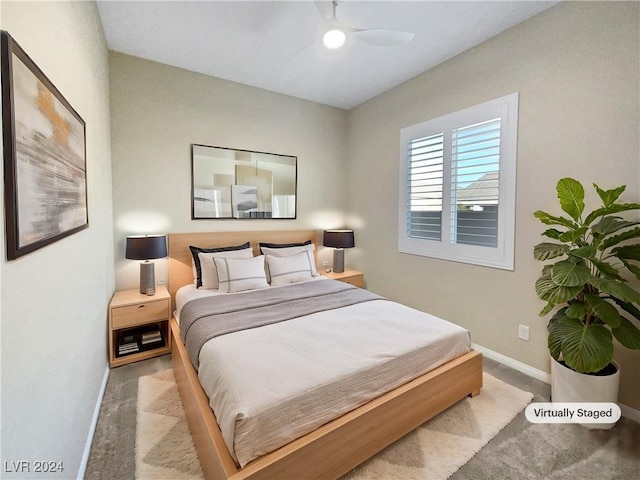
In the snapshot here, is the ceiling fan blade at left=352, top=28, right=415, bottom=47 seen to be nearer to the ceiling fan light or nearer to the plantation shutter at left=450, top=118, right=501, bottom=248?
the ceiling fan light

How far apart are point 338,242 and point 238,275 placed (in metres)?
1.47

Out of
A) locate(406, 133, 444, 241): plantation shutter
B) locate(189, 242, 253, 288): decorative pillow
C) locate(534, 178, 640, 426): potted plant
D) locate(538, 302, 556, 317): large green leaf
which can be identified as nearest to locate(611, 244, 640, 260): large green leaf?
locate(534, 178, 640, 426): potted plant

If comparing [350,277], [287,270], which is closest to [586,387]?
[350,277]

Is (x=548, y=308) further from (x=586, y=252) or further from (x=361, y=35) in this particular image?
(x=361, y=35)

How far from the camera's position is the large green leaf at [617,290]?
60.9 inches

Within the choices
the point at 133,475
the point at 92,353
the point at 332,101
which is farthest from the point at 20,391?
the point at 332,101

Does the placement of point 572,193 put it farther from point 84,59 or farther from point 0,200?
point 84,59

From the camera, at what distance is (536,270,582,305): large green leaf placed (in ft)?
5.73

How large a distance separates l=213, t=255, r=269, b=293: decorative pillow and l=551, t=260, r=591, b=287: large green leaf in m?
2.38

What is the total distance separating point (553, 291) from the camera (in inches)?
72.6

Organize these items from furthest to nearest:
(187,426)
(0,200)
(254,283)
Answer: (254,283)
(187,426)
(0,200)

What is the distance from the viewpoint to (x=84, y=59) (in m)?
1.81

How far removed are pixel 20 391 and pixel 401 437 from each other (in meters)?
1.78

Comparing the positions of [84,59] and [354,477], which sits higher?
[84,59]
